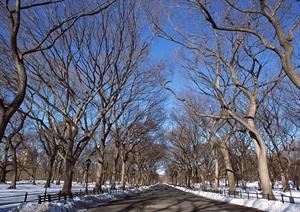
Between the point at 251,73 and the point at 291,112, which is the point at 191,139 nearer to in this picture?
the point at 291,112

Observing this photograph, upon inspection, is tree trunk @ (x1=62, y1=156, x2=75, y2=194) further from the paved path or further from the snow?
the paved path

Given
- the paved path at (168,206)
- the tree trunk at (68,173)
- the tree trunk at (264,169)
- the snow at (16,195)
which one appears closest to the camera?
the paved path at (168,206)

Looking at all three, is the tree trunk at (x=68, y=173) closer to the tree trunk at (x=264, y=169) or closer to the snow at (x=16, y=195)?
the snow at (x=16, y=195)

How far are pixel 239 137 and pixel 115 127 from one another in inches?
831

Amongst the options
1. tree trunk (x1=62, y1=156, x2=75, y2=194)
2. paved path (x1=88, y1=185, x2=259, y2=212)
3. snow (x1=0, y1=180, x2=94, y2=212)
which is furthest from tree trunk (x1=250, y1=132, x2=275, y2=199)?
snow (x1=0, y1=180, x2=94, y2=212)

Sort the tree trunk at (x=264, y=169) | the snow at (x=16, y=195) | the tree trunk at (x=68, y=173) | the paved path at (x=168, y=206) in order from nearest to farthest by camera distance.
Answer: the paved path at (x=168, y=206), the snow at (x=16, y=195), the tree trunk at (x=264, y=169), the tree trunk at (x=68, y=173)

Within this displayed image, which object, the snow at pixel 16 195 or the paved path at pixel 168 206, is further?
the snow at pixel 16 195

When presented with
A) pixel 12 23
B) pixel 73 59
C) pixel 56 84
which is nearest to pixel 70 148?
pixel 56 84

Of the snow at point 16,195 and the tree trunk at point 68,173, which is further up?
the tree trunk at point 68,173

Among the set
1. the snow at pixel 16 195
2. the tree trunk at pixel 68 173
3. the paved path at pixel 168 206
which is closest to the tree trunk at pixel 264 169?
the paved path at pixel 168 206

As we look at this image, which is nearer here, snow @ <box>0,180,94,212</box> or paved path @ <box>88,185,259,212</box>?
paved path @ <box>88,185,259,212</box>

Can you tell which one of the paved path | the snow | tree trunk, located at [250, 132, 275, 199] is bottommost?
the paved path

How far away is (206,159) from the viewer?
167ft

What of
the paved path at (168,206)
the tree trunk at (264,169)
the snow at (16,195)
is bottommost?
the paved path at (168,206)
